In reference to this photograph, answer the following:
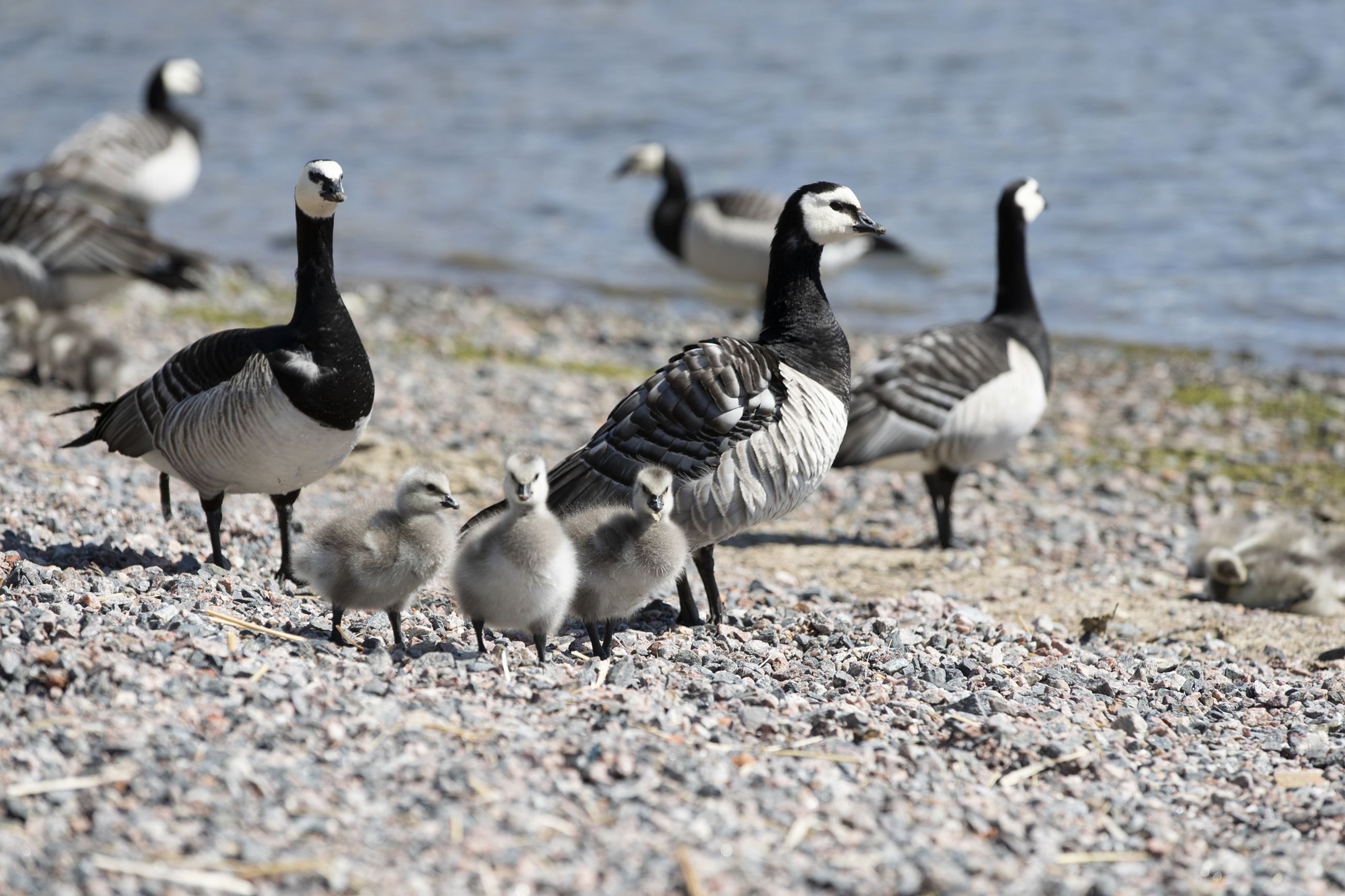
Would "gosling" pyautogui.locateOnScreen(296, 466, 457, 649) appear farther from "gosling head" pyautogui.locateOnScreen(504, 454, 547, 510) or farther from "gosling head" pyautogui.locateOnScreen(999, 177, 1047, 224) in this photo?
"gosling head" pyautogui.locateOnScreen(999, 177, 1047, 224)

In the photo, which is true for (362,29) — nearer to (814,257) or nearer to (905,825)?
(814,257)

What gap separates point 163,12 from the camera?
118ft

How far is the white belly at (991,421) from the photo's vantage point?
9484mm

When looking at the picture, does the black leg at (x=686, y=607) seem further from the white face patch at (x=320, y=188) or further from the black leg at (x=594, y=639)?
the white face patch at (x=320, y=188)

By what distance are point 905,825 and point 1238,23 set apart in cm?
2531

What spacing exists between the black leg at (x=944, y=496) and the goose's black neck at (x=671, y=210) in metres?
7.70

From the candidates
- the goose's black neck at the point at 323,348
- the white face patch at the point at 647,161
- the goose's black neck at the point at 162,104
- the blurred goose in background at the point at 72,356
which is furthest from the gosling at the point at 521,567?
the goose's black neck at the point at 162,104

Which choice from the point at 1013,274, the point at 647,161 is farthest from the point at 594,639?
the point at 647,161

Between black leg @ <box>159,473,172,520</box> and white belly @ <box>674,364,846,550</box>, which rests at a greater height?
white belly @ <box>674,364,846,550</box>

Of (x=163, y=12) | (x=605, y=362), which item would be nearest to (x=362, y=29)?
(x=163, y=12)

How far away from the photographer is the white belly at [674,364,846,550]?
21.5 feet

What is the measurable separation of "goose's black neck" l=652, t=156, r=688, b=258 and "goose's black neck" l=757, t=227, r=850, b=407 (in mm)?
9218

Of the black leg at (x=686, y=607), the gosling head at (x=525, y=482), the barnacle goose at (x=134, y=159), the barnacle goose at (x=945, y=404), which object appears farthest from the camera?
the barnacle goose at (x=134, y=159)

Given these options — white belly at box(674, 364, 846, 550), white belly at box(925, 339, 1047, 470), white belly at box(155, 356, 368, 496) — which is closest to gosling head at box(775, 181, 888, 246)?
white belly at box(674, 364, 846, 550)
